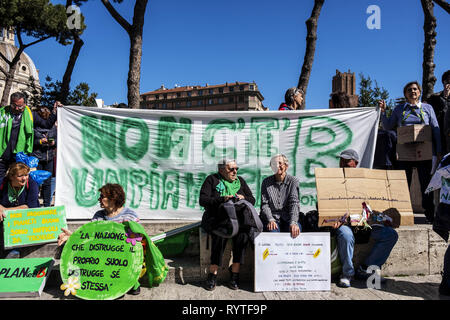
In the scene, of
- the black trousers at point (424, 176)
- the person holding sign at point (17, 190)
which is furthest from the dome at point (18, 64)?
the black trousers at point (424, 176)

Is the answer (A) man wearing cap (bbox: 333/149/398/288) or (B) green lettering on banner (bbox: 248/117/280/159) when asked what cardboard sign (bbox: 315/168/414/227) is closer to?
(A) man wearing cap (bbox: 333/149/398/288)

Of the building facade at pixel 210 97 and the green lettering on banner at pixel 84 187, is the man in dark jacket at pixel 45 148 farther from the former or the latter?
the building facade at pixel 210 97

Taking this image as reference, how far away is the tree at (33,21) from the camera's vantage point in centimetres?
1363

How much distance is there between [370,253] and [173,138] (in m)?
2.83

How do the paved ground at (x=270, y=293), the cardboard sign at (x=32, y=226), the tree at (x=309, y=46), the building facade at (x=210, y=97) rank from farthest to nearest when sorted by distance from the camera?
the building facade at (x=210, y=97)
the tree at (x=309, y=46)
the cardboard sign at (x=32, y=226)
the paved ground at (x=270, y=293)

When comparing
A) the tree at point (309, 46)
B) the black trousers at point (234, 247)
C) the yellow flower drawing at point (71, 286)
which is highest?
the tree at point (309, 46)

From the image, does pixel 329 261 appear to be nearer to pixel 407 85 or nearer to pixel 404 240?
A: pixel 404 240

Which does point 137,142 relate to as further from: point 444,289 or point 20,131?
point 444,289

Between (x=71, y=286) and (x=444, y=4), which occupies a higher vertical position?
(x=444, y=4)

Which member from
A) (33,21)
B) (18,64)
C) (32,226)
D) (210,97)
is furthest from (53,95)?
(210,97)

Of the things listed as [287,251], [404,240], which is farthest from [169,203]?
[404,240]

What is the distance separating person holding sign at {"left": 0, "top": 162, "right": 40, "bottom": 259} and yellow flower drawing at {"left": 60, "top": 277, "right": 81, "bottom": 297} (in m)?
1.19

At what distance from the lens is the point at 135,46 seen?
7.29 meters

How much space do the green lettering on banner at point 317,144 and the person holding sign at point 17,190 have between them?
131 inches
